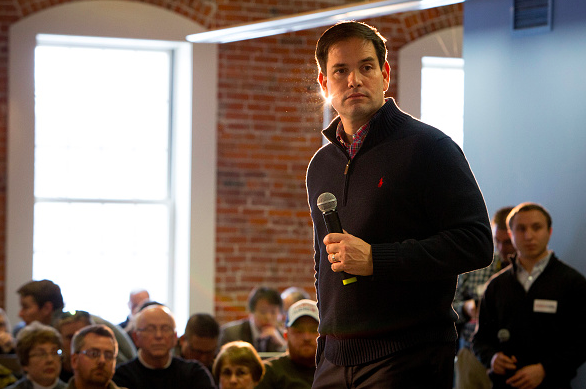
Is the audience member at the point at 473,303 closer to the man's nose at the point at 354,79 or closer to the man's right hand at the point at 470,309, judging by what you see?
the man's right hand at the point at 470,309

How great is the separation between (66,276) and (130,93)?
5.58ft

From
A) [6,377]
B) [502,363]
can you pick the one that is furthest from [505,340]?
[6,377]

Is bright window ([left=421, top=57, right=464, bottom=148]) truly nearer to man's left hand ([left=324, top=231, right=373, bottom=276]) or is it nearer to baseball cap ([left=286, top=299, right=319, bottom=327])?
baseball cap ([left=286, top=299, right=319, bottom=327])

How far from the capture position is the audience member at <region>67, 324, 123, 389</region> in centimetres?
423

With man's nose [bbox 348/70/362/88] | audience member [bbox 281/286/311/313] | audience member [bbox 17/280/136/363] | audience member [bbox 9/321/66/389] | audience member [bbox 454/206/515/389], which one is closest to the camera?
man's nose [bbox 348/70/362/88]

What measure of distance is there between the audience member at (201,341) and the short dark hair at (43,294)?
120 centimetres

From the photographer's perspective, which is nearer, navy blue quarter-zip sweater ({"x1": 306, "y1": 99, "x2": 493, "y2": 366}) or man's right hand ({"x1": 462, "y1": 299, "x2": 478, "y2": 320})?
navy blue quarter-zip sweater ({"x1": 306, "y1": 99, "x2": 493, "y2": 366})

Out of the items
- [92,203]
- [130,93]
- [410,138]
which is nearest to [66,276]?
[92,203]

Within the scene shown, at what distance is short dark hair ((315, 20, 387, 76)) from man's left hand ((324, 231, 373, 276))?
1.46ft

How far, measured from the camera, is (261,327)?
6.29m

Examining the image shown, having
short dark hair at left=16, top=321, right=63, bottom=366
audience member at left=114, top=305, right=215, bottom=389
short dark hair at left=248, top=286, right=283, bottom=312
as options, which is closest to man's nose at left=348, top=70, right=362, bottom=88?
audience member at left=114, top=305, right=215, bottom=389

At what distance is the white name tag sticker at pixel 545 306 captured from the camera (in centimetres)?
422

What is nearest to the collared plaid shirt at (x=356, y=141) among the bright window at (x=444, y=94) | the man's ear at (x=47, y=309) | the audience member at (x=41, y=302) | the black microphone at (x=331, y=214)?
the black microphone at (x=331, y=214)

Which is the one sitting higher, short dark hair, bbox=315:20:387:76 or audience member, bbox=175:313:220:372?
short dark hair, bbox=315:20:387:76
